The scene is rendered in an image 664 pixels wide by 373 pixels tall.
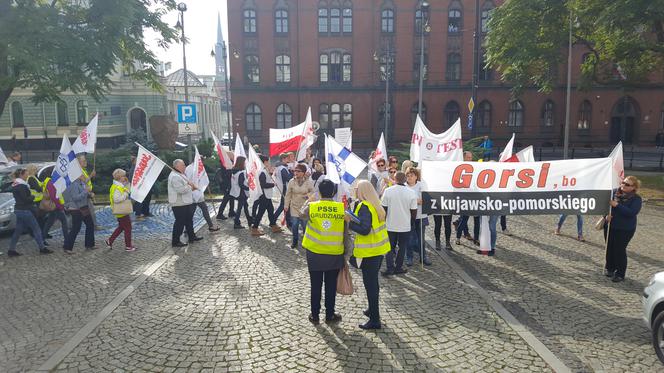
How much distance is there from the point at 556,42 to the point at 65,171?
20.3 m

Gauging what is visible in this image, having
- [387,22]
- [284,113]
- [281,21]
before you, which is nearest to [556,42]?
[387,22]

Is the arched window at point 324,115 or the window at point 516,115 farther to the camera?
the arched window at point 324,115

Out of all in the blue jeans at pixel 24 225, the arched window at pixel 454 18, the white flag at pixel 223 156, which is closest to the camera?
the blue jeans at pixel 24 225

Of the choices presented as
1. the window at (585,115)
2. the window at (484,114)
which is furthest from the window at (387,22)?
the window at (585,115)

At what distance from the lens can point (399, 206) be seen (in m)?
7.52

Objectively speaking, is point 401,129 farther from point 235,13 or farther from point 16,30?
point 16,30

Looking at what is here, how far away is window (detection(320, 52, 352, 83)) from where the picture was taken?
4147 cm

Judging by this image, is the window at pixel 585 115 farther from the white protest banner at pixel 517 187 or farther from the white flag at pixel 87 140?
the white flag at pixel 87 140

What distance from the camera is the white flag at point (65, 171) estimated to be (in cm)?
948

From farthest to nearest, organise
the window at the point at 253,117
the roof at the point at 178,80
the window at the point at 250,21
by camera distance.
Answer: the roof at the point at 178,80, the window at the point at 253,117, the window at the point at 250,21

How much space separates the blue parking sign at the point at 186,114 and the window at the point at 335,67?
27750 millimetres

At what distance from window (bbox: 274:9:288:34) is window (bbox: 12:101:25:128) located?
2283 centimetres

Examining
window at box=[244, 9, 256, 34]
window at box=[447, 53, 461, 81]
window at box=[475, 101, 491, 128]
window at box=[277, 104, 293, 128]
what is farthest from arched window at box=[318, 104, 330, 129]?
window at box=[475, 101, 491, 128]

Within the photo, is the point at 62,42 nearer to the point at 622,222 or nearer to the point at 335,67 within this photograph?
the point at 622,222
